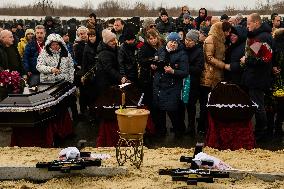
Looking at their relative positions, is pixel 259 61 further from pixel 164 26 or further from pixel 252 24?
pixel 164 26

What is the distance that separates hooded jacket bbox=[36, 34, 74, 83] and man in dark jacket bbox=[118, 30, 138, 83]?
0.97 m

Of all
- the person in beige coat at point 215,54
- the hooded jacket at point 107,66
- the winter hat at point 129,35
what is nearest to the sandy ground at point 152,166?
Answer: the person in beige coat at point 215,54

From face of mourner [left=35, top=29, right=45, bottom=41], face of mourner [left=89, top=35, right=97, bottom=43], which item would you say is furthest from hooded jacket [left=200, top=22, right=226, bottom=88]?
face of mourner [left=35, top=29, right=45, bottom=41]

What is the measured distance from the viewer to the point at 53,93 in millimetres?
9219

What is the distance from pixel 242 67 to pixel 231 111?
100 centimetres

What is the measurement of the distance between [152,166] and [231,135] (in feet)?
6.39

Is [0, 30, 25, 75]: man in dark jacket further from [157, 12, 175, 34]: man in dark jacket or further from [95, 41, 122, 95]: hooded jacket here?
[157, 12, 175, 34]: man in dark jacket

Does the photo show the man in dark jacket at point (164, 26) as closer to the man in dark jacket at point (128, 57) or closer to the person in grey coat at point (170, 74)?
the man in dark jacket at point (128, 57)

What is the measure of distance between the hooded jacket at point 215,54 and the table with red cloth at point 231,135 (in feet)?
3.42

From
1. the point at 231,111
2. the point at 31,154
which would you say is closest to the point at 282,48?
the point at 231,111

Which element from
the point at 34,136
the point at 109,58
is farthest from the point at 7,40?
the point at 34,136

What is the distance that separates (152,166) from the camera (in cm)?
703

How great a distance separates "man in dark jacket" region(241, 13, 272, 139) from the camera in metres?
8.87

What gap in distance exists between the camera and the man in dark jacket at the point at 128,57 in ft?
31.7
